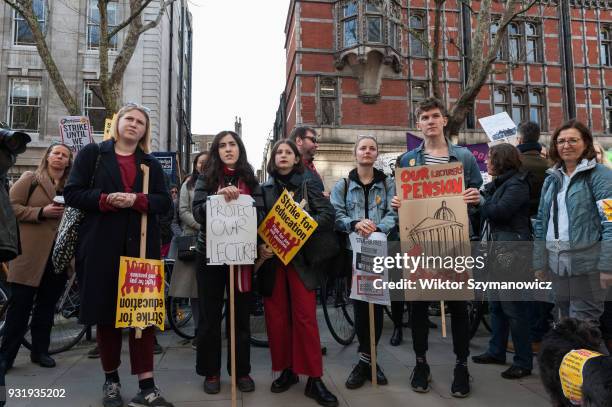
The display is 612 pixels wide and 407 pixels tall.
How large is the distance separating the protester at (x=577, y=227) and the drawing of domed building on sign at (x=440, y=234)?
70cm

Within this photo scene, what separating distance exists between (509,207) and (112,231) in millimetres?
3247

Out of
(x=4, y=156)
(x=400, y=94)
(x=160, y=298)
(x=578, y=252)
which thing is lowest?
(x=160, y=298)

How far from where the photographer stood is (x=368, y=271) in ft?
12.7

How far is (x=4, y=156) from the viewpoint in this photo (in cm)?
255

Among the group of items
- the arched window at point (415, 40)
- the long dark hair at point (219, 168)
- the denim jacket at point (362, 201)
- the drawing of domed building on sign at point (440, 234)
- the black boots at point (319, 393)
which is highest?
the arched window at point (415, 40)

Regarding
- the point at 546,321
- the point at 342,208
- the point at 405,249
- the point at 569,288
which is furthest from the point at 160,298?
the point at 546,321

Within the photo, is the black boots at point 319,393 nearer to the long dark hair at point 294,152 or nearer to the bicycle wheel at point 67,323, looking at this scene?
the long dark hair at point 294,152

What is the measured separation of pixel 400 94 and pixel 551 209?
75.7 ft

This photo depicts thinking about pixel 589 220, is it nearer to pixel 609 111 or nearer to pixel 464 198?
pixel 464 198

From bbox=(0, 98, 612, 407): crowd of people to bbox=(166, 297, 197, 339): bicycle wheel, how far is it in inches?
53.5

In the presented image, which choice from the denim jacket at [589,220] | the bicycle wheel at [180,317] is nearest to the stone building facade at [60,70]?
the bicycle wheel at [180,317]

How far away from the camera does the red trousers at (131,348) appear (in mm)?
3283

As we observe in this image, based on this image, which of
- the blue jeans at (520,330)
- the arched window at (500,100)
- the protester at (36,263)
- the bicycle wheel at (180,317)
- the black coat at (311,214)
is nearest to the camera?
the black coat at (311,214)

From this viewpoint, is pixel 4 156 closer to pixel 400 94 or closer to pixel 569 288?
pixel 569 288
